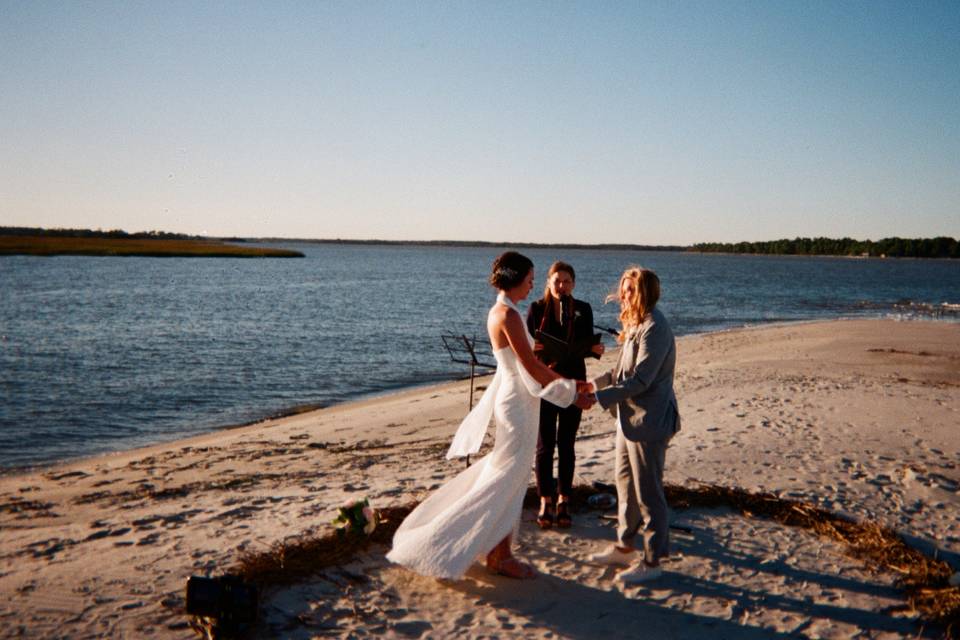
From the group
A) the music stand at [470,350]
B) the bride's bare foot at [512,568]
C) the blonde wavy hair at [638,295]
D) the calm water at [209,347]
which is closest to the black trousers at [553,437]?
the music stand at [470,350]

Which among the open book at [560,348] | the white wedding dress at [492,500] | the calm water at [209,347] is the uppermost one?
the open book at [560,348]

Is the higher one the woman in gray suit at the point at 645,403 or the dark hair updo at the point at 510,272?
the dark hair updo at the point at 510,272

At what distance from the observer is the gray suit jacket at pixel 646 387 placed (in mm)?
4641

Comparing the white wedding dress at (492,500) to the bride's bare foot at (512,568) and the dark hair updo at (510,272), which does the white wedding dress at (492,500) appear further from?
the bride's bare foot at (512,568)

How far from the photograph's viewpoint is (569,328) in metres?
5.89

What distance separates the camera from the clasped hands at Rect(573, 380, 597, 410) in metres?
4.92

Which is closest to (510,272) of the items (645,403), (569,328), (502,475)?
(569,328)

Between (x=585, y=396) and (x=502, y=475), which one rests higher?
(x=585, y=396)

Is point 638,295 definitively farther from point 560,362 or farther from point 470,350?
point 470,350

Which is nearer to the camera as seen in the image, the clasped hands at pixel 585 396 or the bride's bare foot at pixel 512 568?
the clasped hands at pixel 585 396

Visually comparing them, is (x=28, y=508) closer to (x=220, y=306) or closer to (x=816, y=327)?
(x=816, y=327)

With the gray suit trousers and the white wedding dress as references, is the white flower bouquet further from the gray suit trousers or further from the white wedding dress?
the gray suit trousers

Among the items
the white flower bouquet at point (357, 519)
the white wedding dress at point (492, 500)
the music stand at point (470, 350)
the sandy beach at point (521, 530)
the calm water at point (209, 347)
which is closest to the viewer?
the sandy beach at point (521, 530)

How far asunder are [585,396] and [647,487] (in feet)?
2.59
